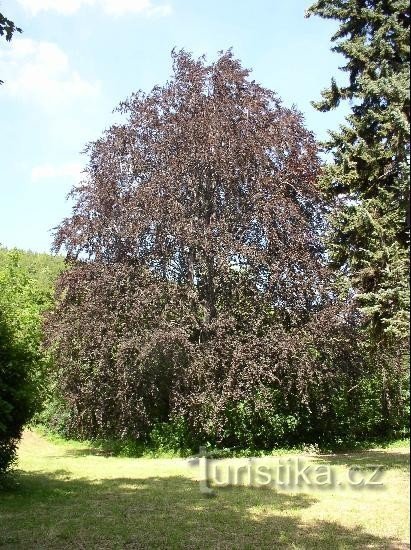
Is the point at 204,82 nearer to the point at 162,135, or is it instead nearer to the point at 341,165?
the point at 162,135

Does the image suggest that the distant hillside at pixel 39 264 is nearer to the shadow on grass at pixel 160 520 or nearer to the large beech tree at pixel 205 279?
the large beech tree at pixel 205 279

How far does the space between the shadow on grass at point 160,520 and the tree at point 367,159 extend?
3.29 meters

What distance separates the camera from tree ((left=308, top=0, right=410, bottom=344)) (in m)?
8.39

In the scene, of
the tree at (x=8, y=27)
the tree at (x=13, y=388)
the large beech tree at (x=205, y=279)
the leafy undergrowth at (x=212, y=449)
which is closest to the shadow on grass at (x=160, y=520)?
the tree at (x=13, y=388)

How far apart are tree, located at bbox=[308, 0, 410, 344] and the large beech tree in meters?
4.00

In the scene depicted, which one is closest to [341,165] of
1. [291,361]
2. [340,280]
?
[340,280]

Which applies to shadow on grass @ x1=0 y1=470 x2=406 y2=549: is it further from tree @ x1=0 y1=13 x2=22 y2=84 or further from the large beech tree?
tree @ x1=0 y1=13 x2=22 y2=84

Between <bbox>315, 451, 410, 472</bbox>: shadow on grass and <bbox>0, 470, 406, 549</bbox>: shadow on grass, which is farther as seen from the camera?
<bbox>315, 451, 410, 472</bbox>: shadow on grass

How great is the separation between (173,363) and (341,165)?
271 inches

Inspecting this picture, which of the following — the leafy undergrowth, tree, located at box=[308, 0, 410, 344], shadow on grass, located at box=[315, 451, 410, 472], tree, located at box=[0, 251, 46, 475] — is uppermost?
tree, located at box=[308, 0, 410, 344]

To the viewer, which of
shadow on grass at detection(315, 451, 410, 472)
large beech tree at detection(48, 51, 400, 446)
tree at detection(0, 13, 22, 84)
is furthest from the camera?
large beech tree at detection(48, 51, 400, 446)

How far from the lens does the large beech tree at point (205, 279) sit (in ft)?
44.5

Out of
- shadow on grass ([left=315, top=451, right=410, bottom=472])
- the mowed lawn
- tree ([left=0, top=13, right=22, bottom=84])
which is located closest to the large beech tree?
shadow on grass ([left=315, top=451, right=410, bottom=472])

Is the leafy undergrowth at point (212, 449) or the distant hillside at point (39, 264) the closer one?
the leafy undergrowth at point (212, 449)
